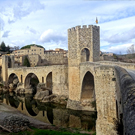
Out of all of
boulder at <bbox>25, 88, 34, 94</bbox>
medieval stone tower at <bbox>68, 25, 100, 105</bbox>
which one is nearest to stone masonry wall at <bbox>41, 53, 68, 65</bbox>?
boulder at <bbox>25, 88, 34, 94</bbox>

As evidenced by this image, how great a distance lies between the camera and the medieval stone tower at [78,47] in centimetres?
1772

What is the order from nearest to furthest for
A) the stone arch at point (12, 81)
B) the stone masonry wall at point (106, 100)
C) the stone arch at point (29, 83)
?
the stone masonry wall at point (106, 100) < the stone arch at point (29, 83) < the stone arch at point (12, 81)

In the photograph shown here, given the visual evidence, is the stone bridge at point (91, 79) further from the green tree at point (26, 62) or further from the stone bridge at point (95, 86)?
the green tree at point (26, 62)

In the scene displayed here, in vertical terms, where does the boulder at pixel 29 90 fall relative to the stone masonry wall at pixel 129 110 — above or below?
below

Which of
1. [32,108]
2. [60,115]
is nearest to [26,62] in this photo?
[32,108]

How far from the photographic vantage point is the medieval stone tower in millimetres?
17716

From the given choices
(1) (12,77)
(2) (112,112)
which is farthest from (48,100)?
(1) (12,77)

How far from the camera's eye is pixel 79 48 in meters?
17.8

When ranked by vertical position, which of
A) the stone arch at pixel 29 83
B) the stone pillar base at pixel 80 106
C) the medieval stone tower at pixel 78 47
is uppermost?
the medieval stone tower at pixel 78 47

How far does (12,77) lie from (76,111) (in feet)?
86.4

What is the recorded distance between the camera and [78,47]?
699 inches

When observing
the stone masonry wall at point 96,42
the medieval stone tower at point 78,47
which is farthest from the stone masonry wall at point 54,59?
the stone masonry wall at point 96,42

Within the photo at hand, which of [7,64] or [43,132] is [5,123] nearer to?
[43,132]

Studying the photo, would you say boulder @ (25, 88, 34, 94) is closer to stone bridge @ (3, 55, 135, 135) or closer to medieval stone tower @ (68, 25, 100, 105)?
stone bridge @ (3, 55, 135, 135)
